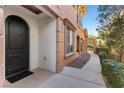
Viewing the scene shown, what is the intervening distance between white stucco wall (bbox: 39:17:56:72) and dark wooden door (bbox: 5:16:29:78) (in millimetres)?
648

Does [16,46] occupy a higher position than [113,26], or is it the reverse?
[113,26]

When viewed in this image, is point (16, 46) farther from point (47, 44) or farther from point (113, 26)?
point (113, 26)

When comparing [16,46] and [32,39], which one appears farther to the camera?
[32,39]

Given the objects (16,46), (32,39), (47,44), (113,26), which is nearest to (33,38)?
(32,39)

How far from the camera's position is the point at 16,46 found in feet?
14.4

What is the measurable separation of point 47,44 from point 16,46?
1235mm

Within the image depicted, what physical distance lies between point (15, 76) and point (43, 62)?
144 cm

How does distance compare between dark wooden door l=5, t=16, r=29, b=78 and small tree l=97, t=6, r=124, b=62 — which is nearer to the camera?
dark wooden door l=5, t=16, r=29, b=78

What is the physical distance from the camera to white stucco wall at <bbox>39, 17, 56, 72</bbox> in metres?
4.96

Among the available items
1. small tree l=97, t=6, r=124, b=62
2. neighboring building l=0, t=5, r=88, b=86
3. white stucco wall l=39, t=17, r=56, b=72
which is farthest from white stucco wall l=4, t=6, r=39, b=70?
small tree l=97, t=6, r=124, b=62

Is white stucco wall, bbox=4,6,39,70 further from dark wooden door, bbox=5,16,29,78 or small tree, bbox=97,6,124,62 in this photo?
small tree, bbox=97,6,124,62

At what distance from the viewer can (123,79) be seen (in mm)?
3123
